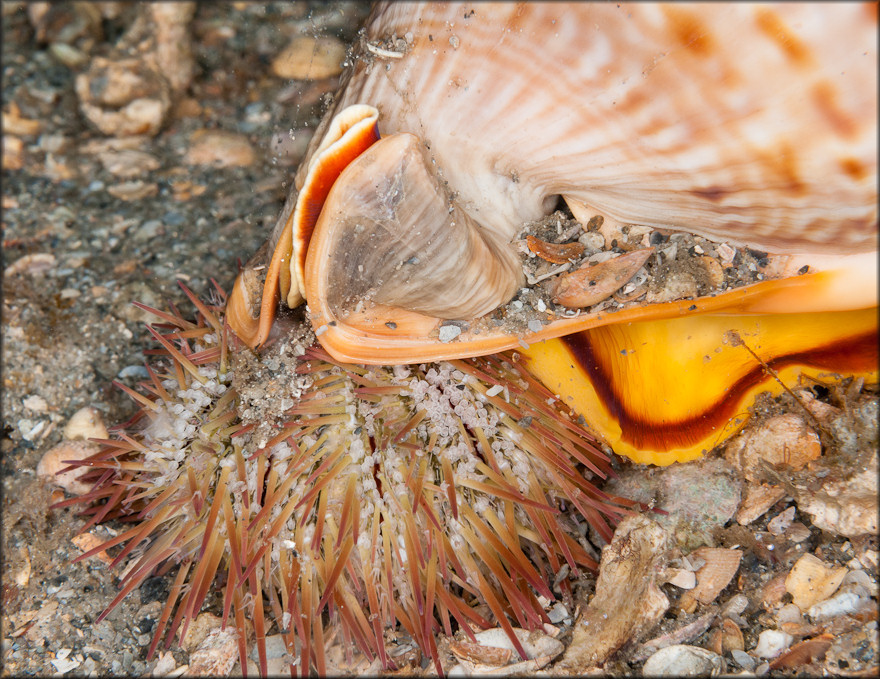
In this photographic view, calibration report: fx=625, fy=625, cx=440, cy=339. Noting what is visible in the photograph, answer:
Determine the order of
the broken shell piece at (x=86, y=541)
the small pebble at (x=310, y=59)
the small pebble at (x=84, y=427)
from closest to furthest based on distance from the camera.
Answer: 1. the broken shell piece at (x=86, y=541)
2. the small pebble at (x=84, y=427)
3. the small pebble at (x=310, y=59)

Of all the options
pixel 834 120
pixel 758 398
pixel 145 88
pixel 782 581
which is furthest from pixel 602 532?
pixel 145 88

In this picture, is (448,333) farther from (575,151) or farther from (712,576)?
(712,576)

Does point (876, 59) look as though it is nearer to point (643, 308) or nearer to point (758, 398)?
point (643, 308)

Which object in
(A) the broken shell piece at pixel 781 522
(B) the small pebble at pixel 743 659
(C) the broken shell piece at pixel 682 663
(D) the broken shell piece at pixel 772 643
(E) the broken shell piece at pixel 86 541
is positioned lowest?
(E) the broken shell piece at pixel 86 541

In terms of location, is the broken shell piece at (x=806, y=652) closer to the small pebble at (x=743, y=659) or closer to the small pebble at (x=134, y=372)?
the small pebble at (x=743, y=659)

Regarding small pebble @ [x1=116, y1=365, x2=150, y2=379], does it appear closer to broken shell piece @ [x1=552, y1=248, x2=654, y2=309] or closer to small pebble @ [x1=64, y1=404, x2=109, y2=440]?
small pebble @ [x1=64, y1=404, x2=109, y2=440]

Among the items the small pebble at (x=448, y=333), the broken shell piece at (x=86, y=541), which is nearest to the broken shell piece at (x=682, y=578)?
the small pebble at (x=448, y=333)
